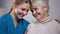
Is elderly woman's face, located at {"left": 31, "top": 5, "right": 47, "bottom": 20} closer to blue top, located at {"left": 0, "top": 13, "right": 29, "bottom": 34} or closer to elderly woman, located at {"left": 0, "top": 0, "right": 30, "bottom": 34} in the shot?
elderly woman, located at {"left": 0, "top": 0, "right": 30, "bottom": 34}

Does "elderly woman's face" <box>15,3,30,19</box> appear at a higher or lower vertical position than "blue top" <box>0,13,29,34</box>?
higher

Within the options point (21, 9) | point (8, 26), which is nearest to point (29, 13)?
point (21, 9)

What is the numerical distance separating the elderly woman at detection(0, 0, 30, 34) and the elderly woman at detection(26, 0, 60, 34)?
0.07 metres

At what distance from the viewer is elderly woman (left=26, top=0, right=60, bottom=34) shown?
1.29m

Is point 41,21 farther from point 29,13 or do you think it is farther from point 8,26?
point 8,26

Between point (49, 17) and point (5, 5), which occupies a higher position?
point (5, 5)

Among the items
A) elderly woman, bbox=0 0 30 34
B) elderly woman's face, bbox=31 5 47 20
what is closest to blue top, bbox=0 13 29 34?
elderly woman, bbox=0 0 30 34

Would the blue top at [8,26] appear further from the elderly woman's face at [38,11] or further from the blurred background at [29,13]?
the elderly woman's face at [38,11]

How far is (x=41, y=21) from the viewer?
1303 millimetres

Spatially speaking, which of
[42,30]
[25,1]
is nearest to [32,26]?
[42,30]

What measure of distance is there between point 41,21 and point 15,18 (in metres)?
0.25

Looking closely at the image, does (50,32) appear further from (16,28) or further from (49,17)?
(16,28)

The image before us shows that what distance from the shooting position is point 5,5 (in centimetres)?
126

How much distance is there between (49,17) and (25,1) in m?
0.27
